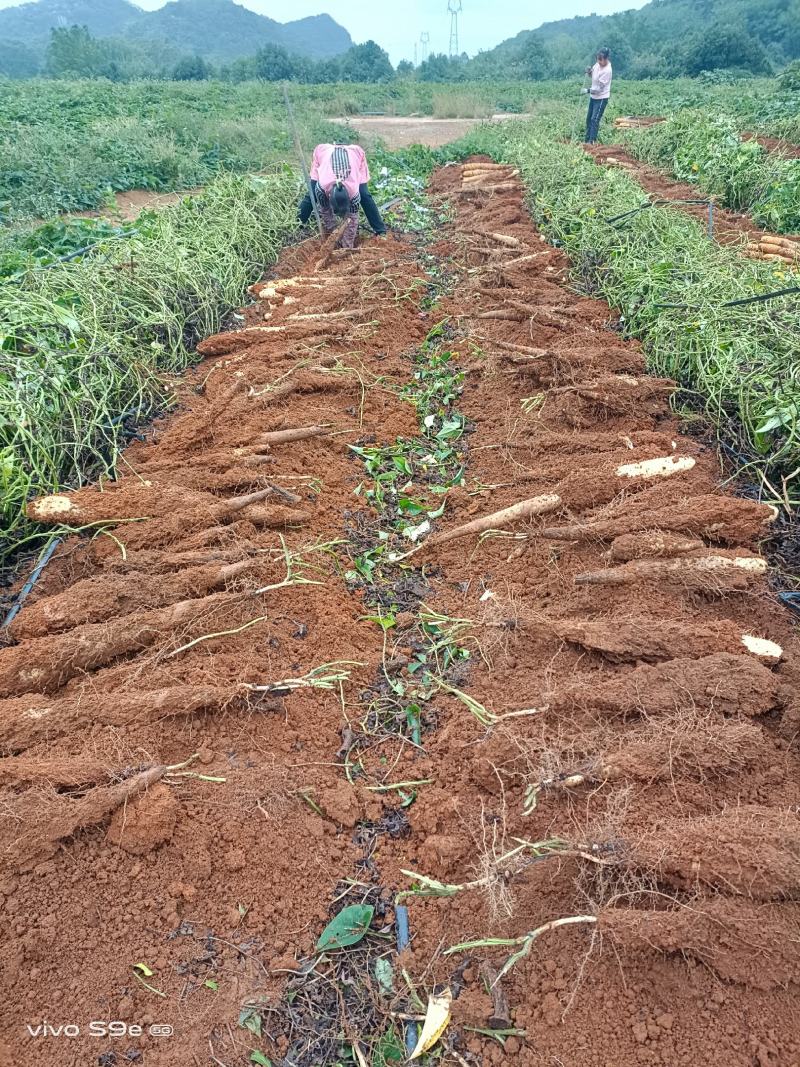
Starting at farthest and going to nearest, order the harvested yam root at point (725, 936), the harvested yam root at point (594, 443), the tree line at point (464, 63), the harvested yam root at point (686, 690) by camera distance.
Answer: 1. the tree line at point (464, 63)
2. the harvested yam root at point (594, 443)
3. the harvested yam root at point (686, 690)
4. the harvested yam root at point (725, 936)

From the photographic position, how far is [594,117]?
12891mm

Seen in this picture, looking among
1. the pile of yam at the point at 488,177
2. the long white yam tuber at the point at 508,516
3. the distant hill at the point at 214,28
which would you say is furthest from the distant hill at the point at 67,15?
the long white yam tuber at the point at 508,516

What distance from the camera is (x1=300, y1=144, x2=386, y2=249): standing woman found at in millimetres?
6727

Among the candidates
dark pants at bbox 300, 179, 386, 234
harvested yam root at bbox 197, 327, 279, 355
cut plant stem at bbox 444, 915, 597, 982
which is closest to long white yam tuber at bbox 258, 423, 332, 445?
harvested yam root at bbox 197, 327, 279, 355

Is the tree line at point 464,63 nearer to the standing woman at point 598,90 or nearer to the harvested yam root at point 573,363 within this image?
the standing woman at point 598,90

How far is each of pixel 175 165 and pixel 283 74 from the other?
27.1 meters

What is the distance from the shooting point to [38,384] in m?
3.32

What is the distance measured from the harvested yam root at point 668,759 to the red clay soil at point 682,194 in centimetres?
521

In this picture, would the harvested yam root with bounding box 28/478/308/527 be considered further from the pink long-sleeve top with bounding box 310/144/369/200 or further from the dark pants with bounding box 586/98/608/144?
the dark pants with bounding box 586/98/608/144

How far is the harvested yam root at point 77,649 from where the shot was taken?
2184 millimetres

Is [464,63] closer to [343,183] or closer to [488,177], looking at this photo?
[488,177]

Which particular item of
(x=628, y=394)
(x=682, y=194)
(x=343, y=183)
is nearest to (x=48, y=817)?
(x=628, y=394)

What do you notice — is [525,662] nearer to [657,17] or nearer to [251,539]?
[251,539]

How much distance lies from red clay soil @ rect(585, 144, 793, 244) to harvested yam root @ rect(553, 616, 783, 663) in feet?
15.6
